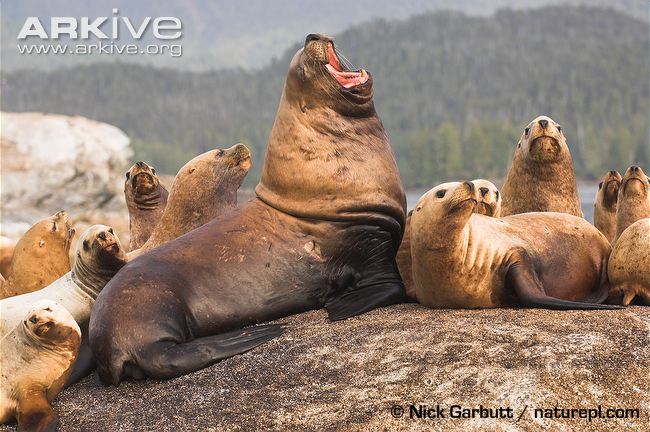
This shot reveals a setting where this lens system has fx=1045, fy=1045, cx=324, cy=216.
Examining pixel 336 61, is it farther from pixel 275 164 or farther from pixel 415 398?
pixel 415 398

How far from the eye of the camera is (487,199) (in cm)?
752

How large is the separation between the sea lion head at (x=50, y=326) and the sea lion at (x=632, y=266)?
343cm

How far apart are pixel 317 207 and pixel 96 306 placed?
158 cm

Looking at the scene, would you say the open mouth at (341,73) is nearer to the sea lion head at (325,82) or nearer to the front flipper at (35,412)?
the sea lion head at (325,82)

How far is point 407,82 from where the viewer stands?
86.6 meters

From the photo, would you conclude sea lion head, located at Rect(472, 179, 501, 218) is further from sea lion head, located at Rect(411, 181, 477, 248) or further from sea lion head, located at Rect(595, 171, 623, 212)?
sea lion head, located at Rect(595, 171, 623, 212)

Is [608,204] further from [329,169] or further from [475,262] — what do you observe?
[329,169]

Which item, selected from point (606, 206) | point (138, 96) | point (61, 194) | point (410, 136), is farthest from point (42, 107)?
point (606, 206)

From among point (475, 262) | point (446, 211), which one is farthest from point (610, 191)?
point (446, 211)

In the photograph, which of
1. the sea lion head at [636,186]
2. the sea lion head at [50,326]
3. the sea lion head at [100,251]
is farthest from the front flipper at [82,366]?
the sea lion head at [636,186]

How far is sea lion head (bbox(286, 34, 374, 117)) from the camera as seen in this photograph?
7227 mm

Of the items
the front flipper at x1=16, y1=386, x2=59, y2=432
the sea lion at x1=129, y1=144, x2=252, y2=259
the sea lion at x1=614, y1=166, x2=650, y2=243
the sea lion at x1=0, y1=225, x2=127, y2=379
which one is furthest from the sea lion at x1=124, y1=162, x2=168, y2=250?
the sea lion at x1=614, y1=166, x2=650, y2=243

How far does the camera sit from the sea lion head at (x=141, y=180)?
9727 mm

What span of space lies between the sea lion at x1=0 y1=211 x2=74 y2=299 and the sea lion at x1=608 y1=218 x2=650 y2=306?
454cm
